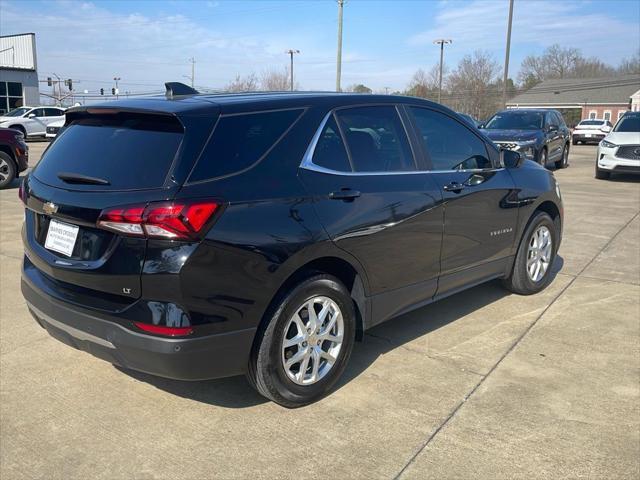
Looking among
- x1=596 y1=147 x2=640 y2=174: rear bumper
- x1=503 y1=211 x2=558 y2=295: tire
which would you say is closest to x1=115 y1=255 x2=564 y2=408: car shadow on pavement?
A: x1=503 y1=211 x2=558 y2=295: tire

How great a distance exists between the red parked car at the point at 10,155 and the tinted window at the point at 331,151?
406 inches

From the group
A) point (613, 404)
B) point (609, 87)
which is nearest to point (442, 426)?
point (613, 404)

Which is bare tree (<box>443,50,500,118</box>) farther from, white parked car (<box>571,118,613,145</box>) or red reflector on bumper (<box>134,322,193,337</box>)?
red reflector on bumper (<box>134,322,193,337</box>)

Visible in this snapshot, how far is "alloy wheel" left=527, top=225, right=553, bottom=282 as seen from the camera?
17.1 ft

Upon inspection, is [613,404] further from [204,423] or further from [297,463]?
[204,423]

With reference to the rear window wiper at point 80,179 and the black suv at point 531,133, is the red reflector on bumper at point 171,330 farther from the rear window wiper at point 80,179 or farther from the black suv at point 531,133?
the black suv at point 531,133

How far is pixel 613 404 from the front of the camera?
3400mm

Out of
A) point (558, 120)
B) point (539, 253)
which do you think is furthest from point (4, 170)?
point (558, 120)

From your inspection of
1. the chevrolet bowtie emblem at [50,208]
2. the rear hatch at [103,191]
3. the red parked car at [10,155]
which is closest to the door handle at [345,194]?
the rear hatch at [103,191]

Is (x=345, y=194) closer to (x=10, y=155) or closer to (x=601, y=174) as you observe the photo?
(x=10, y=155)

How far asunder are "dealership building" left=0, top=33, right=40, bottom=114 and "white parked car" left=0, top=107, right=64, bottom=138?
9223mm

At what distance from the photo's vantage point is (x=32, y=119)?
29.2 meters

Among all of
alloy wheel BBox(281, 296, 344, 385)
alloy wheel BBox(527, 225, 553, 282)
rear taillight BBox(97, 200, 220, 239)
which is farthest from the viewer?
alloy wheel BBox(527, 225, 553, 282)

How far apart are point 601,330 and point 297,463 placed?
2.88 m
